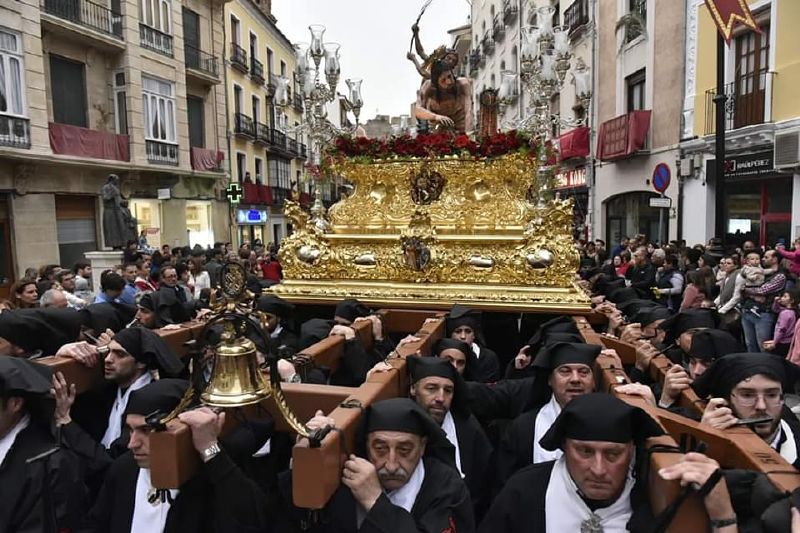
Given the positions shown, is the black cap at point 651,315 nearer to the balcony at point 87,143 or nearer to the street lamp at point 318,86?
the street lamp at point 318,86

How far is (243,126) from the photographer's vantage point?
23875 millimetres

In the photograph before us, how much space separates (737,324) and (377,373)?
5855 mm

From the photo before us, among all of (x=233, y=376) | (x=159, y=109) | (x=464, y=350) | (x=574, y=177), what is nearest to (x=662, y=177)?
(x=464, y=350)

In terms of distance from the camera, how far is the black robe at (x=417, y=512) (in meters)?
2.00

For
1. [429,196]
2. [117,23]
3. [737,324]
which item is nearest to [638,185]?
[737,324]

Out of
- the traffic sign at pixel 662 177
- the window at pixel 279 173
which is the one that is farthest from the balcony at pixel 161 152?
the traffic sign at pixel 662 177

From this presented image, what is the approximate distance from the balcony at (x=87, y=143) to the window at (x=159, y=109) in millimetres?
1096

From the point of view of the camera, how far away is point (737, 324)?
708cm

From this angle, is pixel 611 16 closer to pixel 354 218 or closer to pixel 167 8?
pixel 167 8

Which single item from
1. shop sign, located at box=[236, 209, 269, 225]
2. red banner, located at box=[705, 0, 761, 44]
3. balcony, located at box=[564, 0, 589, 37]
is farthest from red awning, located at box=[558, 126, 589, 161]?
shop sign, located at box=[236, 209, 269, 225]

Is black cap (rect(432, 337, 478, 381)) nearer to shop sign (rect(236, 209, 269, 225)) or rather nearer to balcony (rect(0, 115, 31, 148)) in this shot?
balcony (rect(0, 115, 31, 148))

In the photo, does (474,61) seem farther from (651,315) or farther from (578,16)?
(651,315)

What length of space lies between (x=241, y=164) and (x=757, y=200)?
18865 mm

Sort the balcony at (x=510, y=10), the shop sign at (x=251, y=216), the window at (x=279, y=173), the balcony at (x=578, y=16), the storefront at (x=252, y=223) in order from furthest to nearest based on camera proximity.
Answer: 1. the window at (x=279, y=173)
2. the storefront at (x=252, y=223)
3. the shop sign at (x=251, y=216)
4. the balcony at (x=510, y=10)
5. the balcony at (x=578, y=16)
